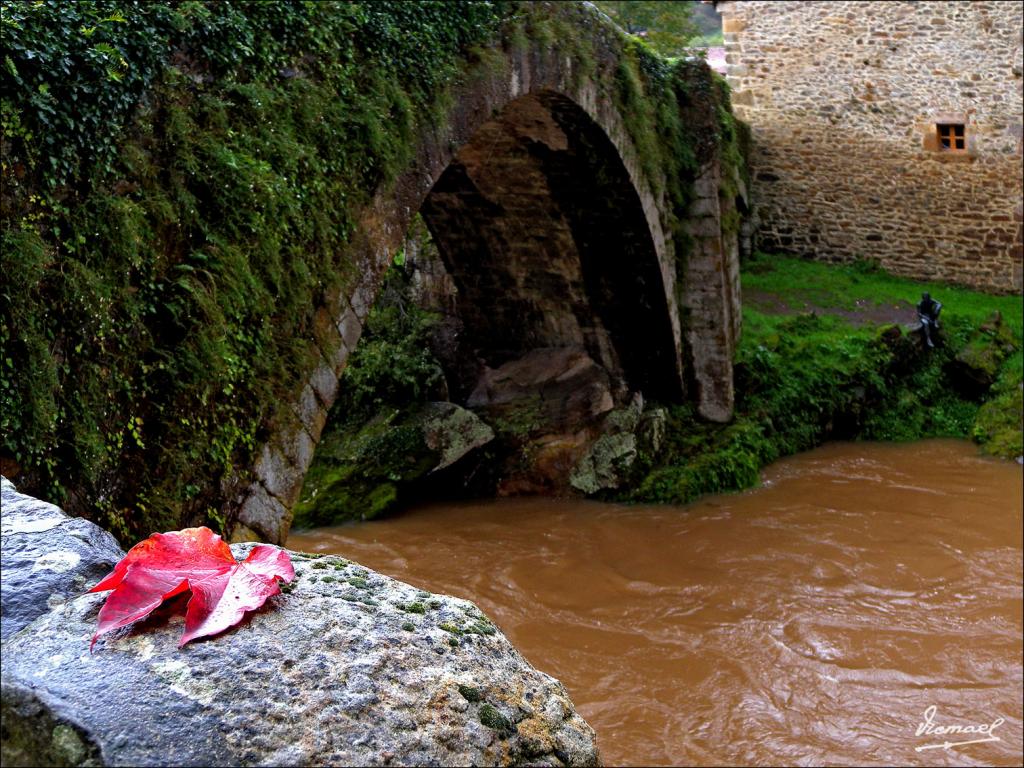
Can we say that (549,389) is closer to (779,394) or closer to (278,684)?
(779,394)

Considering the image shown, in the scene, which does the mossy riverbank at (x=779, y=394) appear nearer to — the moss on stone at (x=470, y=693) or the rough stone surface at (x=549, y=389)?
the rough stone surface at (x=549, y=389)

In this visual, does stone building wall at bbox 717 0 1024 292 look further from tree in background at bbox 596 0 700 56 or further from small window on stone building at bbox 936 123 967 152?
tree in background at bbox 596 0 700 56

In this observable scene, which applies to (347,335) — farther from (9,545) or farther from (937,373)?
(937,373)

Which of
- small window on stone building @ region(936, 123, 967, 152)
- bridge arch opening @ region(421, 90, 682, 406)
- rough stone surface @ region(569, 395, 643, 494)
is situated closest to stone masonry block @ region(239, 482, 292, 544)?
bridge arch opening @ region(421, 90, 682, 406)

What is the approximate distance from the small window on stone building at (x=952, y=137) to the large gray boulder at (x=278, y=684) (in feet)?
51.1

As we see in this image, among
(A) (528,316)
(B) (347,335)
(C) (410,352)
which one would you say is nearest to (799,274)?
(A) (528,316)

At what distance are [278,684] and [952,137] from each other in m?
16.0

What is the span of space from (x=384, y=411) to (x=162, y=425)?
631 centimetres

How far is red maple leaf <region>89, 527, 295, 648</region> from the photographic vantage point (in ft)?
3.47

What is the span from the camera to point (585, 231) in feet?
30.8

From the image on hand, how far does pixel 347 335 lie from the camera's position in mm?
4320

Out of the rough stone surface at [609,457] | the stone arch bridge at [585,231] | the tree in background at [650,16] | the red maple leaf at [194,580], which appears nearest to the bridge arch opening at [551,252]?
the stone arch bridge at [585,231]

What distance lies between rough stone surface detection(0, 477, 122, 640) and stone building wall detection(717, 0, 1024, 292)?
608 inches

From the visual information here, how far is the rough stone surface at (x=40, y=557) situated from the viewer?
1021 millimetres
